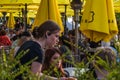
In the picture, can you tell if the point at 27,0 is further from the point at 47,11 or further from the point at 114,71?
the point at 114,71

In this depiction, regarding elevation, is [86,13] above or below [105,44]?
above

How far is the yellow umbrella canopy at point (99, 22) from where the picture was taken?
859 centimetres

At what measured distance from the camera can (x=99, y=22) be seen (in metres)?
8.60

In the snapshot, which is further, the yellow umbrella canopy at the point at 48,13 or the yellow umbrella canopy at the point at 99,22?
the yellow umbrella canopy at the point at 48,13

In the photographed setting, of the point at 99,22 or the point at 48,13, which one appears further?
the point at 48,13

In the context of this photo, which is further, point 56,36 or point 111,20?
point 111,20

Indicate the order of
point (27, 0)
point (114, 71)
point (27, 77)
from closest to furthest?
point (114, 71) < point (27, 77) < point (27, 0)

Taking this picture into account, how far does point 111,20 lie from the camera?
29.0 ft

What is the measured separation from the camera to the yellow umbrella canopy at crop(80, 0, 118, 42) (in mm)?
8586

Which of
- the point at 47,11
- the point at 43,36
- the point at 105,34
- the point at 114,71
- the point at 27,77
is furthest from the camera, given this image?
the point at 47,11

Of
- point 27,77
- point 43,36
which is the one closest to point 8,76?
point 27,77

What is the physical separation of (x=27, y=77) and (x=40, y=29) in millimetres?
1873

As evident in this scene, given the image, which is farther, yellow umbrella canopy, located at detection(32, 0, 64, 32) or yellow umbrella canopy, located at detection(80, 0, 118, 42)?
yellow umbrella canopy, located at detection(32, 0, 64, 32)

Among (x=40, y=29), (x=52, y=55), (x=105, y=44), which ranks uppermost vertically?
(x=40, y=29)
